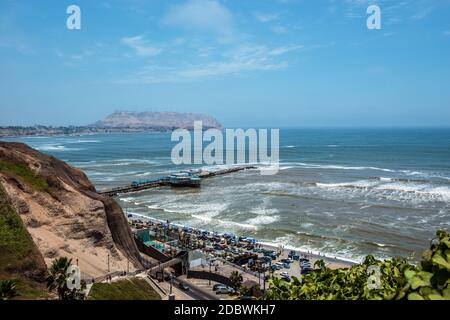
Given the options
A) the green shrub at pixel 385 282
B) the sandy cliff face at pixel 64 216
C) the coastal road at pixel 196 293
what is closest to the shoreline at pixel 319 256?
the coastal road at pixel 196 293

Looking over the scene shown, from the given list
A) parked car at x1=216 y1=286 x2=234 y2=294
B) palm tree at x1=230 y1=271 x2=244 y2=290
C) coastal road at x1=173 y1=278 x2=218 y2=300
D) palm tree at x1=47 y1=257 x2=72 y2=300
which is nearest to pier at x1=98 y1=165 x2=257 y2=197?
coastal road at x1=173 y1=278 x2=218 y2=300

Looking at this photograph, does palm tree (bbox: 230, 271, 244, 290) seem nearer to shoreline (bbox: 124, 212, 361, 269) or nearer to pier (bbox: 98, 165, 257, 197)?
shoreline (bbox: 124, 212, 361, 269)

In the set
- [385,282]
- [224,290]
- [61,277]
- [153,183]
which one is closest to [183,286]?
[224,290]

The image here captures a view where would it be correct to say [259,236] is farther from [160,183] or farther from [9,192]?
[160,183]

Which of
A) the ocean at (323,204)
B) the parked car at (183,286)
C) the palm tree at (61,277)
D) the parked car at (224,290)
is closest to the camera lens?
the palm tree at (61,277)

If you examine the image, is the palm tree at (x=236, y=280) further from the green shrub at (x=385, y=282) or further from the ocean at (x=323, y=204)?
the green shrub at (x=385, y=282)

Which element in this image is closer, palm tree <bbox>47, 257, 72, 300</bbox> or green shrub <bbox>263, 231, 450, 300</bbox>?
green shrub <bbox>263, 231, 450, 300</bbox>

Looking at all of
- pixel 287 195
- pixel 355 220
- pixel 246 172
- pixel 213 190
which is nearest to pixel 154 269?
pixel 355 220

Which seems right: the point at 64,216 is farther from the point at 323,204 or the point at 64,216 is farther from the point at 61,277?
the point at 323,204

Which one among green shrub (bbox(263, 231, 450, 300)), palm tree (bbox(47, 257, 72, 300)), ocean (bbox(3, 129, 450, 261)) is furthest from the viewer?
ocean (bbox(3, 129, 450, 261))
